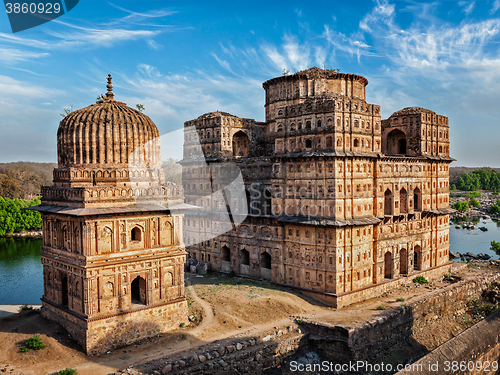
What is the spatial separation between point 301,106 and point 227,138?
7.25 m

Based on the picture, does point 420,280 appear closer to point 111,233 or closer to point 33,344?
point 111,233

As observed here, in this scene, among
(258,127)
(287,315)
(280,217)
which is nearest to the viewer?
(287,315)

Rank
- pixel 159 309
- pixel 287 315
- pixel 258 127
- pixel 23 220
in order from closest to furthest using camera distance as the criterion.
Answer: pixel 159 309, pixel 287 315, pixel 258 127, pixel 23 220

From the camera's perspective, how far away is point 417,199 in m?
29.8

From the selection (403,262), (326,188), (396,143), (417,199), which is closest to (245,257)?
(326,188)

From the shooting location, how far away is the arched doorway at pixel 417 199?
97.0 feet

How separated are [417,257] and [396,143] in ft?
29.0

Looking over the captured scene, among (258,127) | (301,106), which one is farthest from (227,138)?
(301,106)

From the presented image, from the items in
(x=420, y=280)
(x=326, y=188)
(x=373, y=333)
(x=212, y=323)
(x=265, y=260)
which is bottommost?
(x=373, y=333)

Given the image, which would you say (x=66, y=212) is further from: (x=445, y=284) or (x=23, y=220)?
(x=23, y=220)

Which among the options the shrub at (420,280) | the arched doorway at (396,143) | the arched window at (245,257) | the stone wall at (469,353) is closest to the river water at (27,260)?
the arched window at (245,257)

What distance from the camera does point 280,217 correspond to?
25500 mm

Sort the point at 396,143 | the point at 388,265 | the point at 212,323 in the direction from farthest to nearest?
the point at 396,143, the point at 388,265, the point at 212,323

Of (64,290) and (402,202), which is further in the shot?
(402,202)
